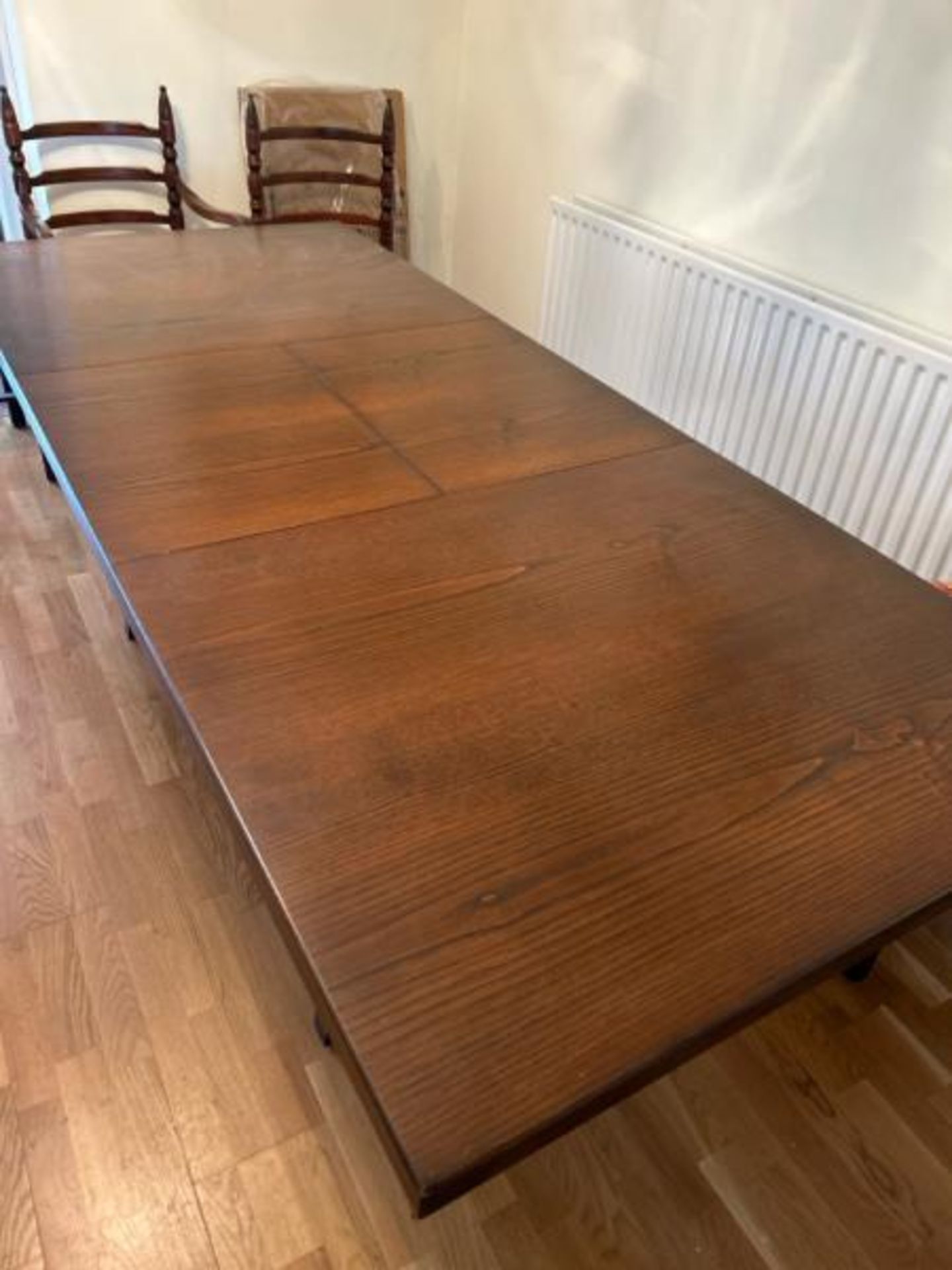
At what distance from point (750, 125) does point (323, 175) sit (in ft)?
4.69

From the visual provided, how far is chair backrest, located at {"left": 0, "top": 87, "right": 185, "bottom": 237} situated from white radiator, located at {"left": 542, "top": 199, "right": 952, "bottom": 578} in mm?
1164

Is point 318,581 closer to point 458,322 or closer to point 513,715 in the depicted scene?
point 513,715

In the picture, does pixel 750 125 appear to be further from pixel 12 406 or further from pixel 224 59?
pixel 12 406

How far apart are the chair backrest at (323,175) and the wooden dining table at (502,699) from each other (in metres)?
1.58

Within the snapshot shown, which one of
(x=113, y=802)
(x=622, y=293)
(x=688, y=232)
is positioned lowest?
(x=113, y=802)

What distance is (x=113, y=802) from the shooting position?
5.33 feet

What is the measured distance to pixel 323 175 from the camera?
9.81 ft

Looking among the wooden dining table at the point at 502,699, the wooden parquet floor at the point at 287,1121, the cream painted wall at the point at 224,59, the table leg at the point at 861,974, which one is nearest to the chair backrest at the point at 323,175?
the cream painted wall at the point at 224,59

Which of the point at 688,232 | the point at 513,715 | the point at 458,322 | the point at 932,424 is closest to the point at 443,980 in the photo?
the point at 513,715

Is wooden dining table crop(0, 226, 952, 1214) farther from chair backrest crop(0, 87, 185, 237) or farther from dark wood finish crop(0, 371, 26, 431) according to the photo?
chair backrest crop(0, 87, 185, 237)

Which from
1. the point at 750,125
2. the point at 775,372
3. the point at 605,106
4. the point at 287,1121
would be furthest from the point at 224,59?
the point at 287,1121

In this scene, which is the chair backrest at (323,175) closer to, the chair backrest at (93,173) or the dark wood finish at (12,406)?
the chair backrest at (93,173)

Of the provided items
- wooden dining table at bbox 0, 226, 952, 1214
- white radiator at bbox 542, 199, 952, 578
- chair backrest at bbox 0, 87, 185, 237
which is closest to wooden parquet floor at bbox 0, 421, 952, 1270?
wooden dining table at bbox 0, 226, 952, 1214

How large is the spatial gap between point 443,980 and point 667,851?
0.21 metres
